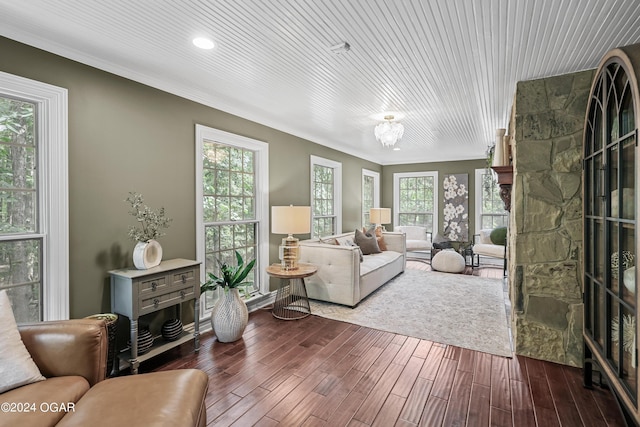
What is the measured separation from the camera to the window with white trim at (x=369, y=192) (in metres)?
6.99

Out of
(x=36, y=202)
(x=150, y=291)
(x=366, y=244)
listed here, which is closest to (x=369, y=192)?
(x=366, y=244)

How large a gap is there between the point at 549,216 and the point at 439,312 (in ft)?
5.61

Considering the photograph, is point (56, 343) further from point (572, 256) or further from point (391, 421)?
point (572, 256)

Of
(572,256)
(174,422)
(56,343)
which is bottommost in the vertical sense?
(174,422)

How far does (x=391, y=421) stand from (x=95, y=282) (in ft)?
7.71

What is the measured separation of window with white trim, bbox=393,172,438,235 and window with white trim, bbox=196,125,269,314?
15.2 feet

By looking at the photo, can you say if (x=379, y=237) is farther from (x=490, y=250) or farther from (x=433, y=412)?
(x=433, y=412)

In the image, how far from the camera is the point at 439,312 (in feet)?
12.1

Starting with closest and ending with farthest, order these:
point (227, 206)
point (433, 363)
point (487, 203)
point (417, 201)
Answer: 1. point (433, 363)
2. point (227, 206)
3. point (487, 203)
4. point (417, 201)

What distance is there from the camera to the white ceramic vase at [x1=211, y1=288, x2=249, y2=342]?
2.89 meters

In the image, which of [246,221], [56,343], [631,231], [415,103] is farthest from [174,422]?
[415,103]

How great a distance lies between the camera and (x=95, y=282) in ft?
7.75

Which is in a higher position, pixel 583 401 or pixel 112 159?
pixel 112 159

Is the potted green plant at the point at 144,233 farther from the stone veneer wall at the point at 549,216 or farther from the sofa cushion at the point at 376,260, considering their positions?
the stone veneer wall at the point at 549,216
